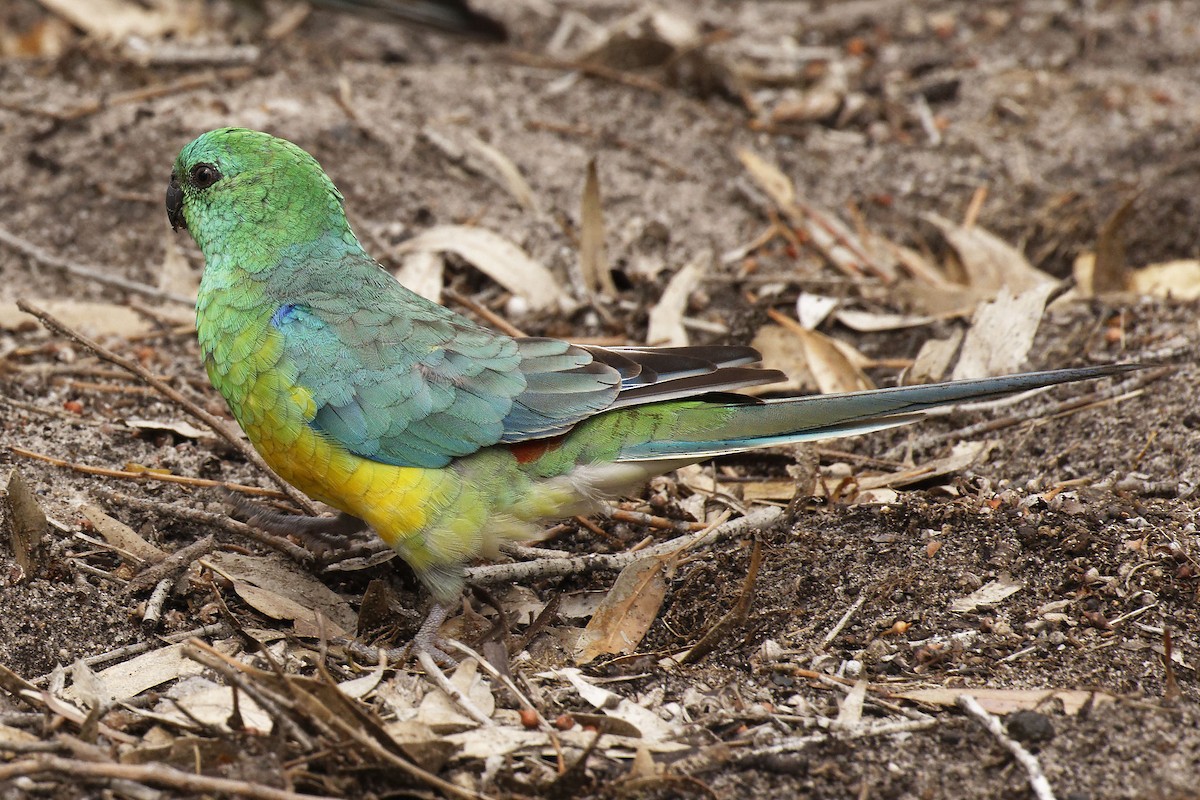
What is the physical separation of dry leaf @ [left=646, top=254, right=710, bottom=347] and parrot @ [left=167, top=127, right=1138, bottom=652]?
1609 mm

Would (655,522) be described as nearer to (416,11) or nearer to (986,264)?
(986,264)

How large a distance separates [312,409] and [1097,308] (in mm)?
4231

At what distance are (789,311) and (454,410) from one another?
110 inches

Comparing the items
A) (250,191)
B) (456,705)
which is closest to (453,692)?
(456,705)

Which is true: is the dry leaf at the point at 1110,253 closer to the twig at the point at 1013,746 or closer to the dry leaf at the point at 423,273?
the dry leaf at the point at 423,273

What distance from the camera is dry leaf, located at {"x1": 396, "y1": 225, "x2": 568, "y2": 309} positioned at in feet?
21.5

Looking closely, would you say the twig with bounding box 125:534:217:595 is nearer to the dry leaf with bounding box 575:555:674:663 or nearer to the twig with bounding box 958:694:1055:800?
the dry leaf with bounding box 575:555:674:663

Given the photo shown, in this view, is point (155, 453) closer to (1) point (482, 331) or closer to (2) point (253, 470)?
(2) point (253, 470)

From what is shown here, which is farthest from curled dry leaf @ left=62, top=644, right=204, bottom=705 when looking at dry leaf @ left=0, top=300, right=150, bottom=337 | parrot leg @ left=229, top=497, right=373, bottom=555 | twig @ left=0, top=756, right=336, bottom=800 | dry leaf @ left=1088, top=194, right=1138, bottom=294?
dry leaf @ left=1088, top=194, right=1138, bottom=294

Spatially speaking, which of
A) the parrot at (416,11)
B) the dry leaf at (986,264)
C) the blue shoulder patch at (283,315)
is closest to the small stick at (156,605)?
the blue shoulder patch at (283,315)

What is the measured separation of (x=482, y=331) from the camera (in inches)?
185

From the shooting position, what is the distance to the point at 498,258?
21.7 feet

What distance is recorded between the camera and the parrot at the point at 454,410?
4.37 meters

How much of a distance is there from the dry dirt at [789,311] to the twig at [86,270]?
7cm
